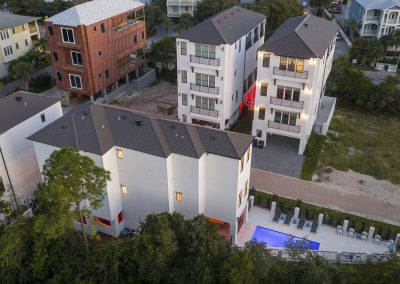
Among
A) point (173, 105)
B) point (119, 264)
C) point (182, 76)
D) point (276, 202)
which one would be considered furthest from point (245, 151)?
point (173, 105)

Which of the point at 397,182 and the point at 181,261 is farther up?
the point at 181,261

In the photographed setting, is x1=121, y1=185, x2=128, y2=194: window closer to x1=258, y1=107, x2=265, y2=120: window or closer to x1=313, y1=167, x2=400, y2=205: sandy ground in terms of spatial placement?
x1=258, y1=107, x2=265, y2=120: window

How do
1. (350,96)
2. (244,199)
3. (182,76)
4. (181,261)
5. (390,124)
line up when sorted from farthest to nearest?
1. (350,96)
2. (390,124)
3. (182,76)
4. (244,199)
5. (181,261)

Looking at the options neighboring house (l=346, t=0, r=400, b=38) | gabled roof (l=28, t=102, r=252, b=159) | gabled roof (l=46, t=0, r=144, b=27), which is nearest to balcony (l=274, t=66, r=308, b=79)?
gabled roof (l=28, t=102, r=252, b=159)

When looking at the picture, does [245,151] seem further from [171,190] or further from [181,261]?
[181,261]

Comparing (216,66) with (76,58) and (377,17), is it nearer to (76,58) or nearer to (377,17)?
(76,58)

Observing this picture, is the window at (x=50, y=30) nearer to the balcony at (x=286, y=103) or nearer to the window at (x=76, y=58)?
the window at (x=76, y=58)

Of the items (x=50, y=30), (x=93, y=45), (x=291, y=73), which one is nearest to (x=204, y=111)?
(x=291, y=73)
